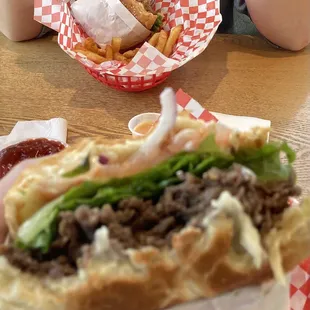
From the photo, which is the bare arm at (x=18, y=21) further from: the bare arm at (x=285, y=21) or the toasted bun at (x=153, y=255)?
the toasted bun at (x=153, y=255)

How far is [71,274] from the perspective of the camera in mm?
882

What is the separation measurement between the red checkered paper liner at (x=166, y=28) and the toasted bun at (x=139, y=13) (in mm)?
156

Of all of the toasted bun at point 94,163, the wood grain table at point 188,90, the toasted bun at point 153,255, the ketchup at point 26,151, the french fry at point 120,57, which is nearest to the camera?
the toasted bun at point 153,255

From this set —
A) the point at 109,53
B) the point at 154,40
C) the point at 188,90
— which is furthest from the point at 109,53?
the point at 188,90

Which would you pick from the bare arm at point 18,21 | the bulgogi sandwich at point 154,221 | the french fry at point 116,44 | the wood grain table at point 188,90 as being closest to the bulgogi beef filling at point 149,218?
the bulgogi sandwich at point 154,221

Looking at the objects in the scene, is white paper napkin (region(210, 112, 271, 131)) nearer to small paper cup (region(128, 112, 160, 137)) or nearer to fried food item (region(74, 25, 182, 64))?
small paper cup (region(128, 112, 160, 137))

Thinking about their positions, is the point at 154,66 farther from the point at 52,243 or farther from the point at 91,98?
the point at 52,243

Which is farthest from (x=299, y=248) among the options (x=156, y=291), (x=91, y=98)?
(x=91, y=98)

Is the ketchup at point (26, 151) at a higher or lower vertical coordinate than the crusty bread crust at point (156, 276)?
lower

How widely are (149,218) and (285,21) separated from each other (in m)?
1.67

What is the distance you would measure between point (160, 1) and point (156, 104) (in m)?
0.69

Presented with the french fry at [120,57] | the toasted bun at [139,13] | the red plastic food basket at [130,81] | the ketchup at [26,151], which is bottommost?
the ketchup at [26,151]

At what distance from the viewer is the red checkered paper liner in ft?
6.17

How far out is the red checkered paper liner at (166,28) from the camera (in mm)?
1880
